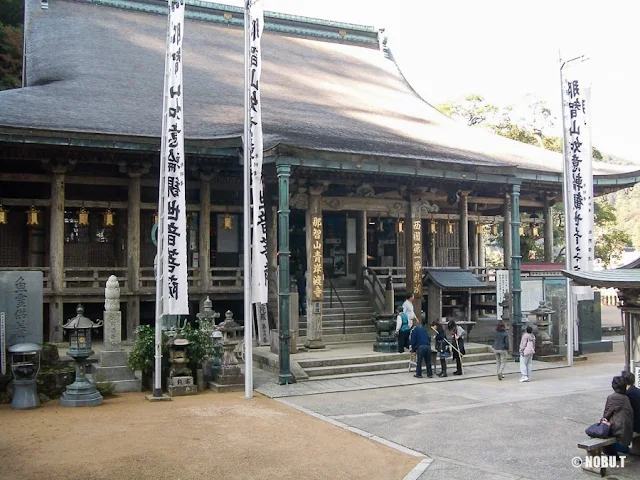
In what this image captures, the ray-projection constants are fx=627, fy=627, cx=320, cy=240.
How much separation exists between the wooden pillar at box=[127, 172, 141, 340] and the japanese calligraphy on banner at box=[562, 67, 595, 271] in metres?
11.3

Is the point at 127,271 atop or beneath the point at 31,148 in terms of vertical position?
beneath

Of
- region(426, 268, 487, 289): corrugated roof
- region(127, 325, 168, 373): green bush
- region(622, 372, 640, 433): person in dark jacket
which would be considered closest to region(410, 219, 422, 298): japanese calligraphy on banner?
region(426, 268, 487, 289): corrugated roof

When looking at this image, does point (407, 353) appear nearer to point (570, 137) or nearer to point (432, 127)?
point (570, 137)

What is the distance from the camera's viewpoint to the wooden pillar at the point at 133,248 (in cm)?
1705

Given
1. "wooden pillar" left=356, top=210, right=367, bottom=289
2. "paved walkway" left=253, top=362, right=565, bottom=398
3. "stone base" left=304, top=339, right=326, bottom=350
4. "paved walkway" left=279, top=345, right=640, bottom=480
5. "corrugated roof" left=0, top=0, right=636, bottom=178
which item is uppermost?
"corrugated roof" left=0, top=0, right=636, bottom=178

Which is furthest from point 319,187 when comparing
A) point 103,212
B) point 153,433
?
point 153,433

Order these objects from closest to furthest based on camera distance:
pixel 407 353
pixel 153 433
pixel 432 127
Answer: pixel 153 433 → pixel 407 353 → pixel 432 127

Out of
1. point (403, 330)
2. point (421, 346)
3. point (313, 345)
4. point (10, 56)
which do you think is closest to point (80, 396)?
point (313, 345)

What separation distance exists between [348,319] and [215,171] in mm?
5840

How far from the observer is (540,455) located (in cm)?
841

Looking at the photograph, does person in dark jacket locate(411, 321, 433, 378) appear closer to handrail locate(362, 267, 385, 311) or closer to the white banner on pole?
the white banner on pole

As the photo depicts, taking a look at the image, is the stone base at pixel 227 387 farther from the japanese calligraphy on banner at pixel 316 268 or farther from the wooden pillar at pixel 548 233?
the wooden pillar at pixel 548 233

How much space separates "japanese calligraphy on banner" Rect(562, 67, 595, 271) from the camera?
15.7 meters

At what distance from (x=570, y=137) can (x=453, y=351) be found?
20.8 ft
